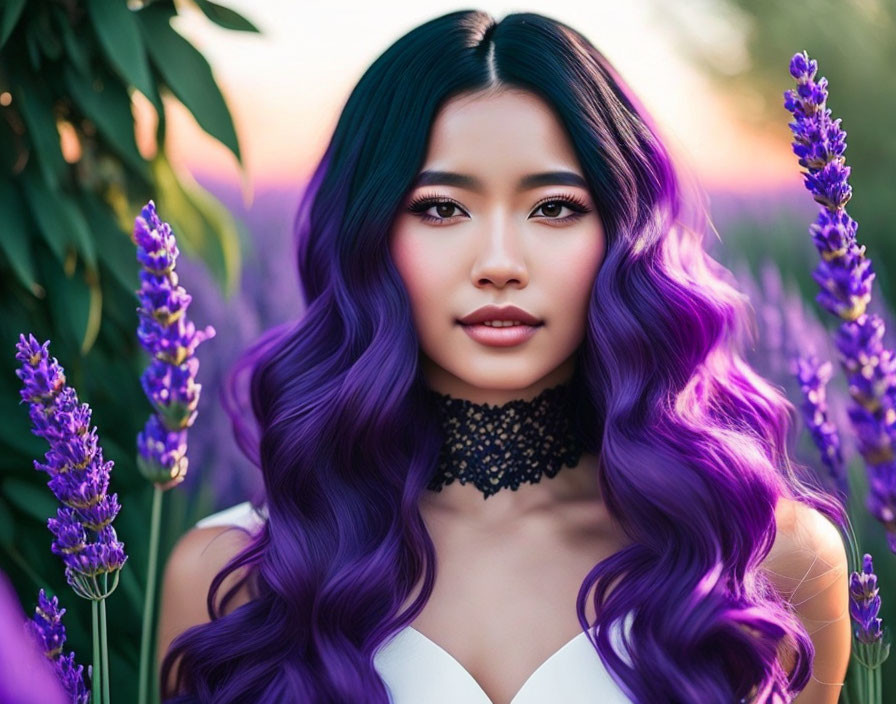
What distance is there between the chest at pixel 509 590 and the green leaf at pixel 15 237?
0.99 m

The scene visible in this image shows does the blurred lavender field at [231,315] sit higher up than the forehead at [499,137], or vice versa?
the forehead at [499,137]

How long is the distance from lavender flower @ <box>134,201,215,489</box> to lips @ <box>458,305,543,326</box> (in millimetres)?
526

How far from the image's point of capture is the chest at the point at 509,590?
1.89m

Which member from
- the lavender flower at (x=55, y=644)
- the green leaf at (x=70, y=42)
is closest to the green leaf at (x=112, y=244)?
the green leaf at (x=70, y=42)

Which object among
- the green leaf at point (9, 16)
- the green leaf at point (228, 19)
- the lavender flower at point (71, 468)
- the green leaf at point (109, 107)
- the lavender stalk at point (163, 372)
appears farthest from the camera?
the green leaf at point (228, 19)

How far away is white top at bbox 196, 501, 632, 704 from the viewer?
5.98ft

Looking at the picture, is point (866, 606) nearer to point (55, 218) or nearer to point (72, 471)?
point (72, 471)

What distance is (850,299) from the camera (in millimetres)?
1317

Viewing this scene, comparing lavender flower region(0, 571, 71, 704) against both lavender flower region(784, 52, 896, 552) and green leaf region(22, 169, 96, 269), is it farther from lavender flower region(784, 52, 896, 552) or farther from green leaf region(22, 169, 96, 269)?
green leaf region(22, 169, 96, 269)

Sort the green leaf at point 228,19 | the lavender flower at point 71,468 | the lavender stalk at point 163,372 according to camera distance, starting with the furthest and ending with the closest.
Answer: the green leaf at point 228,19 < the lavender stalk at point 163,372 < the lavender flower at point 71,468

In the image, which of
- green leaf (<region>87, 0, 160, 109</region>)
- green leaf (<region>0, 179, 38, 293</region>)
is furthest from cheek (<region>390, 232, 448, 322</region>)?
green leaf (<region>0, 179, 38, 293</region>)

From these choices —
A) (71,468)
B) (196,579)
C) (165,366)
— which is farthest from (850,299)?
(196,579)

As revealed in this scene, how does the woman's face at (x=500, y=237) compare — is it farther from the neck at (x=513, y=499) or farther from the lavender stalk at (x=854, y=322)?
the lavender stalk at (x=854, y=322)

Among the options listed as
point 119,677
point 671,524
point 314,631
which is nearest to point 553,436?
point 671,524
